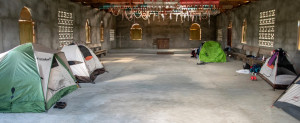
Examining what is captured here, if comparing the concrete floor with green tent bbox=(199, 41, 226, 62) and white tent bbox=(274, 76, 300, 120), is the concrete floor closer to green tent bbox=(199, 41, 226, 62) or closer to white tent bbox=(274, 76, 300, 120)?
white tent bbox=(274, 76, 300, 120)

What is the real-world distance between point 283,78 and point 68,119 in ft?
18.2

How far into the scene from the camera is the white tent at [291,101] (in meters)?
4.86

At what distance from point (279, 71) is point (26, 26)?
345 inches

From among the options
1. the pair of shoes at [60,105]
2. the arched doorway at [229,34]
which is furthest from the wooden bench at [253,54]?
the pair of shoes at [60,105]

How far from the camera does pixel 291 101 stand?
493 centimetres

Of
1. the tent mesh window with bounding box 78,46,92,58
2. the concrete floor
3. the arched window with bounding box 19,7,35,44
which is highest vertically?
the arched window with bounding box 19,7,35,44

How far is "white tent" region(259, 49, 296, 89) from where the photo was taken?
689 centimetres

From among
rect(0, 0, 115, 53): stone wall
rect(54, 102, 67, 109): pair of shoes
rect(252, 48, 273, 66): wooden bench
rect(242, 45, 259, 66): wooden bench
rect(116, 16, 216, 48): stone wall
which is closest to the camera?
rect(54, 102, 67, 109): pair of shoes

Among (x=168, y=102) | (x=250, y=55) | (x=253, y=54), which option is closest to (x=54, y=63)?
(x=168, y=102)

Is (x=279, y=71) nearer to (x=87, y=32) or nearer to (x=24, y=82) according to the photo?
(x=24, y=82)

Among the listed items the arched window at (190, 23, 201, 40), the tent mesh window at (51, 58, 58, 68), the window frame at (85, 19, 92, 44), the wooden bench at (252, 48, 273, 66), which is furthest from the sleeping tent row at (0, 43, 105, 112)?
the arched window at (190, 23, 201, 40)

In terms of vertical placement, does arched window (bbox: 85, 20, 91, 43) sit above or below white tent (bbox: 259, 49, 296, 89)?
above

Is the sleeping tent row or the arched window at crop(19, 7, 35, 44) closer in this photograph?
the sleeping tent row

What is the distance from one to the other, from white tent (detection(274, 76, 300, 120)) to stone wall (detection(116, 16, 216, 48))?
62.2 feet
